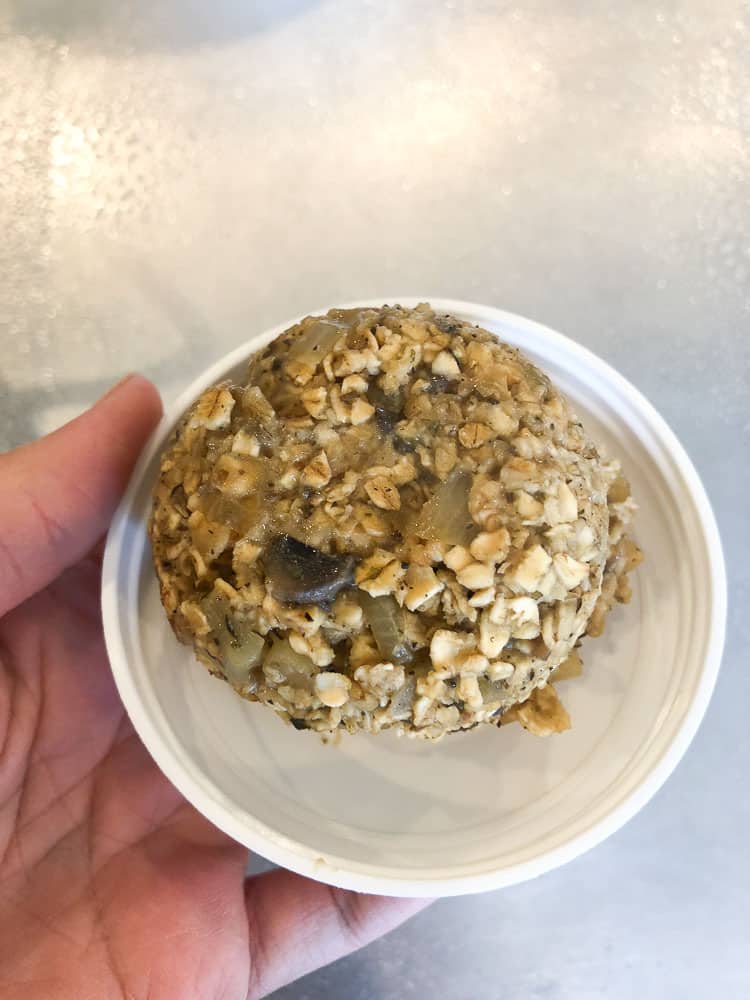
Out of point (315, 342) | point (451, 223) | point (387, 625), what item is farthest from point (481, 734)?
point (451, 223)

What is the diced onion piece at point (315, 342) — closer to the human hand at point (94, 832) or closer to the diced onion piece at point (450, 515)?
the diced onion piece at point (450, 515)

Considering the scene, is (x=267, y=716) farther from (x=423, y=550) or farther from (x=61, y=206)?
(x=61, y=206)

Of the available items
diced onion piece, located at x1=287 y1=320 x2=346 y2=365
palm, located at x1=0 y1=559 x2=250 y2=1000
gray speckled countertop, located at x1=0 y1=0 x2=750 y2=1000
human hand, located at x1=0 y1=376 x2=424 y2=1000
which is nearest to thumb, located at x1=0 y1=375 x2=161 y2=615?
human hand, located at x1=0 y1=376 x2=424 y2=1000

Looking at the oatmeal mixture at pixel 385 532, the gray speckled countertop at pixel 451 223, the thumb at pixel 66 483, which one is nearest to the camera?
the oatmeal mixture at pixel 385 532

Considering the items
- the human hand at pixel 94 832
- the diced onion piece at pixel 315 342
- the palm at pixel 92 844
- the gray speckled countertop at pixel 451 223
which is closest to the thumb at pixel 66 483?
the human hand at pixel 94 832

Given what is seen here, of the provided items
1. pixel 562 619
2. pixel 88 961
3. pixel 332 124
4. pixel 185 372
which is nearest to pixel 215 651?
pixel 562 619

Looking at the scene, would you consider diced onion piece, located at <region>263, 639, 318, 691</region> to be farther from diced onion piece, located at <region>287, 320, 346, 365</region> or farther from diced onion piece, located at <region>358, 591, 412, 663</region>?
diced onion piece, located at <region>287, 320, 346, 365</region>
